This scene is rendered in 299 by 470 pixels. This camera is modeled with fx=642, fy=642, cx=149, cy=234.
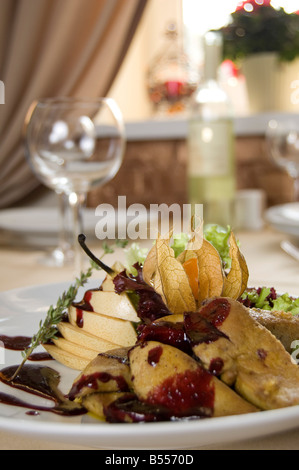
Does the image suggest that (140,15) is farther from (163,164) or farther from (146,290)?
(146,290)

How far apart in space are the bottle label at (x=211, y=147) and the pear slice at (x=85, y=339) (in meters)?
1.09

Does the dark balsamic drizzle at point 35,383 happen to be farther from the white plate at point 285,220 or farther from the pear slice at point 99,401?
the white plate at point 285,220

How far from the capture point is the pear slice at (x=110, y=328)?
65 centimetres

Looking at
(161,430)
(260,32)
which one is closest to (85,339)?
(161,430)

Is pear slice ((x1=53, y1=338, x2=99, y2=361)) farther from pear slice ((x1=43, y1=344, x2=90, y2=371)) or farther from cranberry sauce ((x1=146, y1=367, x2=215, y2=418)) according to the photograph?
cranberry sauce ((x1=146, y1=367, x2=215, y2=418))

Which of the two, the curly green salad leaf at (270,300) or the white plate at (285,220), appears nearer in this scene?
the curly green salad leaf at (270,300)

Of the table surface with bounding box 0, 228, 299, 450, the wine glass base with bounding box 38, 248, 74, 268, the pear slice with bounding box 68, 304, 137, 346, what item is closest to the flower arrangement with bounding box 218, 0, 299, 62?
the table surface with bounding box 0, 228, 299, 450

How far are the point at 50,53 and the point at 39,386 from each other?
182cm

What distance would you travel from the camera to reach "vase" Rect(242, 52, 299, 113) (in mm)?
2197

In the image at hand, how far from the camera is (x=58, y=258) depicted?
55.5 inches

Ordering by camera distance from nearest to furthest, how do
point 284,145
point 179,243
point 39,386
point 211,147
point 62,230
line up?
point 39,386
point 179,243
point 62,230
point 211,147
point 284,145

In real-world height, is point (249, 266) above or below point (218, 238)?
below

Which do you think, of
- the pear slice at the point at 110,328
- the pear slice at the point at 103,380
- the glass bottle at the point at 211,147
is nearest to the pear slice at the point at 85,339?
the pear slice at the point at 110,328

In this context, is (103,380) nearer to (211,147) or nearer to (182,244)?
(182,244)
